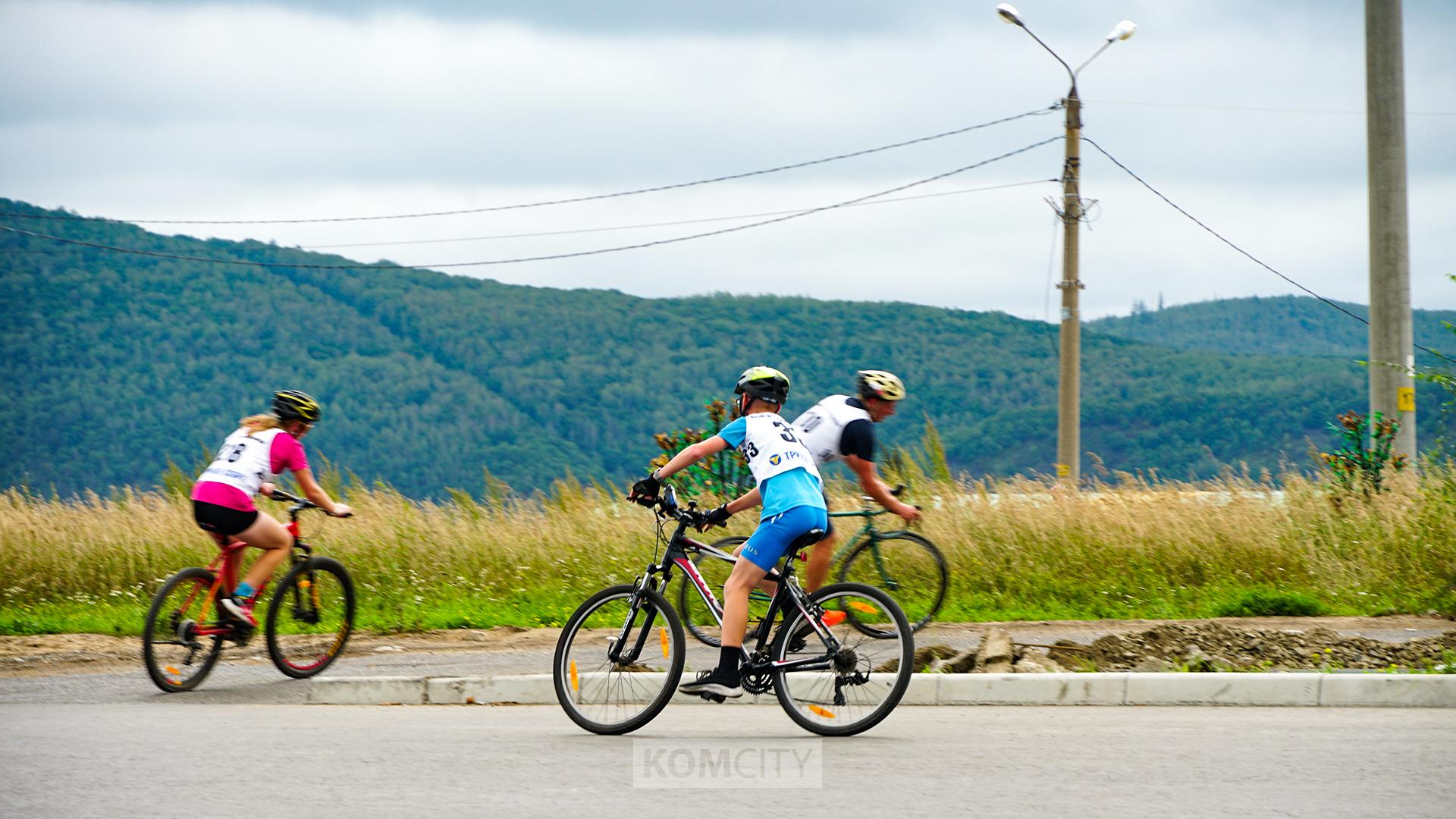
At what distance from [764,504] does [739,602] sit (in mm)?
518

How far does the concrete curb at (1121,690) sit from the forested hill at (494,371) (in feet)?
242

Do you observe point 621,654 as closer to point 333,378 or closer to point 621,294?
point 333,378

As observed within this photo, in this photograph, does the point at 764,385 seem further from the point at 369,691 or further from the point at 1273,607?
the point at 1273,607

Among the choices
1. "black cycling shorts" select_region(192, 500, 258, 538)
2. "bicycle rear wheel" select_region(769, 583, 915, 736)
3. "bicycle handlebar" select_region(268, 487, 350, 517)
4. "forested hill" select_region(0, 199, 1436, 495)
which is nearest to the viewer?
"bicycle rear wheel" select_region(769, 583, 915, 736)

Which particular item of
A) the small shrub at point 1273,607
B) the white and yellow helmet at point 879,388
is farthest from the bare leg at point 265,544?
the small shrub at point 1273,607

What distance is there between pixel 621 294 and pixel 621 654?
11737cm

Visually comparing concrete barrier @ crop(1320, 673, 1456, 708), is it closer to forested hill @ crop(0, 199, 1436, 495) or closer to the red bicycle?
the red bicycle

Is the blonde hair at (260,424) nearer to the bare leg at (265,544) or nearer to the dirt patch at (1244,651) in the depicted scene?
the bare leg at (265,544)

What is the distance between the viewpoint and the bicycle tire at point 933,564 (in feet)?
35.9

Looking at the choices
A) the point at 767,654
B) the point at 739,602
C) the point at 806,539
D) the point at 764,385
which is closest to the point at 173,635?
the point at 739,602

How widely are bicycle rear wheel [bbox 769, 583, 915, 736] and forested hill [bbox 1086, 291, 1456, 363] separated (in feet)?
491

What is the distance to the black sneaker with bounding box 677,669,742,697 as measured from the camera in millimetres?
7141

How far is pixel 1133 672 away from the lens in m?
8.62

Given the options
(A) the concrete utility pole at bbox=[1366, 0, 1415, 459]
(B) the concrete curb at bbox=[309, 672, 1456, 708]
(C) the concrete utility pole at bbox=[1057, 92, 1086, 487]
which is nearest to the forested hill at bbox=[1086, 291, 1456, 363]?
(C) the concrete utility pole at bbox=[1057, 92, 1086, 487]
